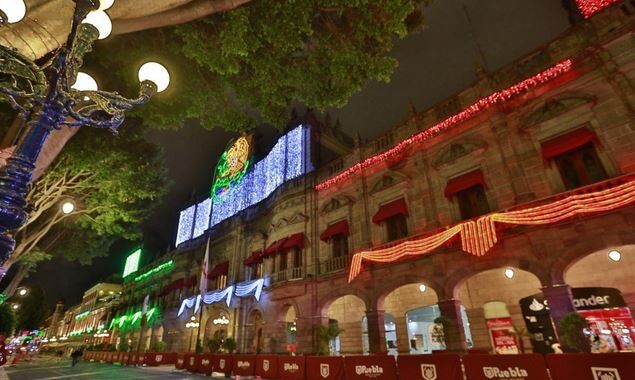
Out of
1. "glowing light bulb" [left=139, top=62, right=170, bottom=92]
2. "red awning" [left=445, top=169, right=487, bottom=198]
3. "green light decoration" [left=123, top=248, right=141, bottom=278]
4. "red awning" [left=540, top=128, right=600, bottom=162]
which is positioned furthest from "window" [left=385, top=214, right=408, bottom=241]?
"green light decoration" [left=123, top=248, right=141, bottom=278]

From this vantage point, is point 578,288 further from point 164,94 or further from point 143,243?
point 143,243

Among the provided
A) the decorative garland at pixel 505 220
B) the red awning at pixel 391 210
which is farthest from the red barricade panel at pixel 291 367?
the red awning at pixel 391 210

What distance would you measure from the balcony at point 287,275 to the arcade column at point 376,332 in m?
4.97

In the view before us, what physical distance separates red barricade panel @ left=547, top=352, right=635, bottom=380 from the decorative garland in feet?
16.1

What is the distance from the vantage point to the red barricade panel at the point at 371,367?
814 cm

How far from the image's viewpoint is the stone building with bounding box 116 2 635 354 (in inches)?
398

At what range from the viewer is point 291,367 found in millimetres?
10703

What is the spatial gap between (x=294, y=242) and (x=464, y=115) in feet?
37.0

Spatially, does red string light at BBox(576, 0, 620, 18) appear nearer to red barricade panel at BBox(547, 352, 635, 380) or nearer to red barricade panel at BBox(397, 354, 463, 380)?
red barricade panel at BBox(547, 352, 635, 380)

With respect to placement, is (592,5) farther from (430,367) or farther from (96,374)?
(96,374)

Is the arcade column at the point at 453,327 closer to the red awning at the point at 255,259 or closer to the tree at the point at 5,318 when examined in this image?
the red awning at the point at 255,259

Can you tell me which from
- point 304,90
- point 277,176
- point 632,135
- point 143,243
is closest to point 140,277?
point 143,243

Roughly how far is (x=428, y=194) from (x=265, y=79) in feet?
30.2

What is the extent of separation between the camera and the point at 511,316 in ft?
A: 43.7
